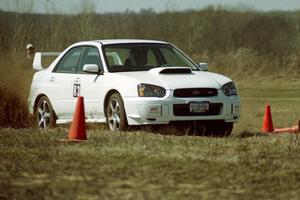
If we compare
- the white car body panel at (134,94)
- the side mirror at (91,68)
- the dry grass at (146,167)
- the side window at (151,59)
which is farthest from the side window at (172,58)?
the dry grass at (146,167)

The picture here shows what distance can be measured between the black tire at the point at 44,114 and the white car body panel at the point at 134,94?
0.11 m

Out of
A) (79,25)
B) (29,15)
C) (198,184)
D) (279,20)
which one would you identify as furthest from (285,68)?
(198,184)

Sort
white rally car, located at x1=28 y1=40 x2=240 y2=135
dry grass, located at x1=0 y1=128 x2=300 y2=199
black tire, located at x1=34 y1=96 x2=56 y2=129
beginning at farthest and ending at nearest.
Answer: black tire, located at x1=34 y1=96 x2=56 y2=129 → white rally car, located at x1=28 y1=40 x2=240 y2=135 → dry grass, located at x1=0 y1=128 x2=300 y2=199

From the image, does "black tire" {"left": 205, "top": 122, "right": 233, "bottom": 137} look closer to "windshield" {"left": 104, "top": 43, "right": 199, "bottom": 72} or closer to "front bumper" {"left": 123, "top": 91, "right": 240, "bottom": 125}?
"front bumper" {"left": 123, "top": 91, "right": 240, "bottom": 125}

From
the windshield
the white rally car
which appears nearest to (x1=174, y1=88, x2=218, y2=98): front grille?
the white rally car

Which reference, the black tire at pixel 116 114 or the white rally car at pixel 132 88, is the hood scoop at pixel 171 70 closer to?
the white rally car at pixel 132 88

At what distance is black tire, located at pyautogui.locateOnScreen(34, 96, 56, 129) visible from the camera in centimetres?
1409

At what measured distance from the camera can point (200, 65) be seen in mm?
14023

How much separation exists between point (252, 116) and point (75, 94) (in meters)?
10.3

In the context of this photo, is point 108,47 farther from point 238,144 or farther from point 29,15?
point 29,15

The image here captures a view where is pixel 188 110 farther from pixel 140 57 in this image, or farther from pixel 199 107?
pixel 140 57

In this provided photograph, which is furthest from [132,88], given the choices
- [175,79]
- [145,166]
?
[145,166]

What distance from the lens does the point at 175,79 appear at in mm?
12648

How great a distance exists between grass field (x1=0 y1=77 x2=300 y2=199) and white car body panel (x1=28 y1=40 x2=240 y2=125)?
1.19 feet
